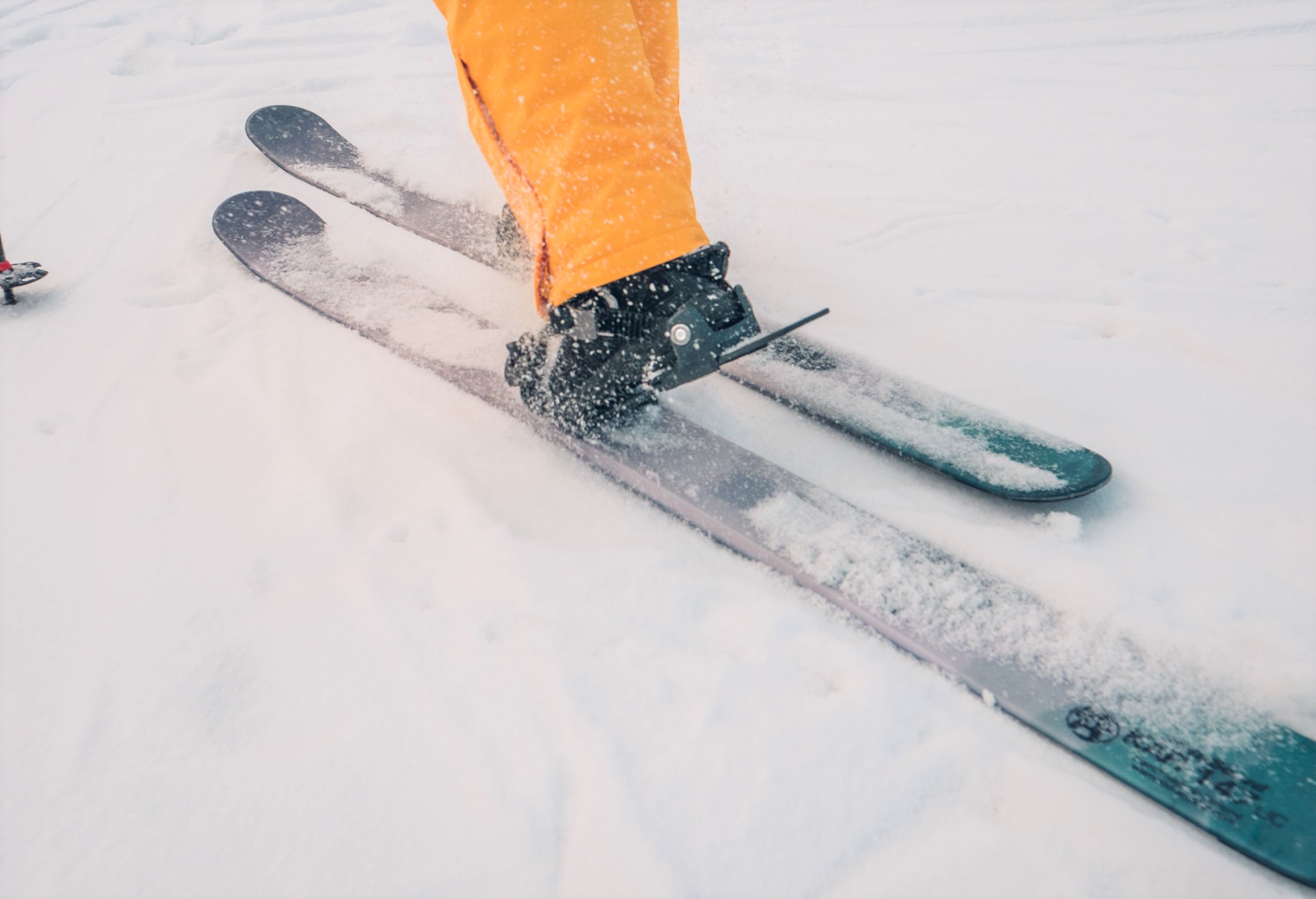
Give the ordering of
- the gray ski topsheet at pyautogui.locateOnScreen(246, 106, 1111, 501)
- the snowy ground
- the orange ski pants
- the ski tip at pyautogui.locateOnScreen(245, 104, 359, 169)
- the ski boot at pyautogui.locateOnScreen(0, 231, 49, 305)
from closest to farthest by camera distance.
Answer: the snowy ground, the orange ski pants, the gray ski topsheet at pyautogui.locateOnScreen(246, 106, 1111, 501), the ski boot at pyautogui.locateOnScreen(0, 231, 49, 305), the ski tip at pyautogui.locateOnScreen(245, 104, 359, 169)

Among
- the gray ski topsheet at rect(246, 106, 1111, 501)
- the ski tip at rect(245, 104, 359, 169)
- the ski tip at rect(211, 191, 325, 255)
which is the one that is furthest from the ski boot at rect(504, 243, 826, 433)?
the ski tip at rect(245, 104, 359, 169)

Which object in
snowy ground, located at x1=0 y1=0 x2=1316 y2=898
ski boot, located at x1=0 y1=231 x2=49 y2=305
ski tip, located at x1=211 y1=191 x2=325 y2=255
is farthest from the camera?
ski tip, located at x1=211 y1=191 x2=325 y2=255

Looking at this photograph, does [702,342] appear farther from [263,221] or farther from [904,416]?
[263,221]

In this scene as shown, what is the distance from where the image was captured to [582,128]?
975 millimetres

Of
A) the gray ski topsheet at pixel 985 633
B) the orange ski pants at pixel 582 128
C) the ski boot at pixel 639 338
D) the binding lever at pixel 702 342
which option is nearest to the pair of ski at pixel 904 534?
the gray ski topsheet at pixel 985 633

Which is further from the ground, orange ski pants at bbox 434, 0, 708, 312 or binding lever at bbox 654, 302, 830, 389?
orange ski pants at bbox 434, 0, 708, 312

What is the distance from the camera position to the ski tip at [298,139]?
2.18 meters

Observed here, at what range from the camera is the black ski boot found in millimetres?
1027

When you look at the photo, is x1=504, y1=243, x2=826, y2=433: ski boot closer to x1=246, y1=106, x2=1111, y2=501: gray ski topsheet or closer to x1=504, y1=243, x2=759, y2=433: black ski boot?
x1=504, y1=243, x2=759, y2=433: black ski boot

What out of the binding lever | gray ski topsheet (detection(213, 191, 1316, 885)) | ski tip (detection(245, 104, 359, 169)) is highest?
ski tip (detection(245, 104, 359, 169))

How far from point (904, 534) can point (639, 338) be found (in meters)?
0.53

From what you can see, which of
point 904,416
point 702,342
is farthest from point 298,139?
point 904,416

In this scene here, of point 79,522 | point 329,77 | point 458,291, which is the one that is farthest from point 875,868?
point 329,77

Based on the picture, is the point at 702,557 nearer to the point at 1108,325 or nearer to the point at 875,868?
the point at 875,868
